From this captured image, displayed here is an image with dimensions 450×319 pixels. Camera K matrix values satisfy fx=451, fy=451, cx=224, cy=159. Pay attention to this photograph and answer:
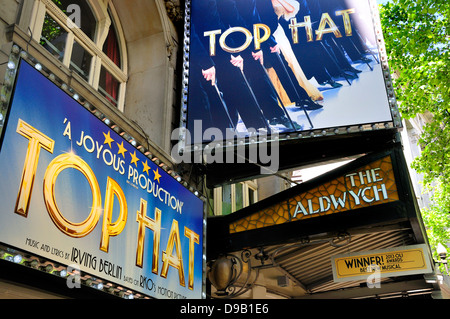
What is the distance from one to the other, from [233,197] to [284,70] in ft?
15.5

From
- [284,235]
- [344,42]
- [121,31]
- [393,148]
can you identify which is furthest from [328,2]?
[284,235]

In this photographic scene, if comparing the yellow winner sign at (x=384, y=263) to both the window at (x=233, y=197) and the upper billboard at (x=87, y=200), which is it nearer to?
the upper billboard at (x=87, y=200)

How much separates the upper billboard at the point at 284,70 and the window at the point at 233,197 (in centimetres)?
320

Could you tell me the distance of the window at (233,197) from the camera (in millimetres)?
11883

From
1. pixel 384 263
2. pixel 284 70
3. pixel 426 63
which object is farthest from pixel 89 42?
pixel 426 63

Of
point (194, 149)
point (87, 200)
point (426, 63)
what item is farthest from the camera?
point (426, 63)

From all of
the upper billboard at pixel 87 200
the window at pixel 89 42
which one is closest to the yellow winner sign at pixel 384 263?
the upper billboard at pixel 87 200

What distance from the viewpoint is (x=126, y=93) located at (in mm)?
9836

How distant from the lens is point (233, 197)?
1290 cm

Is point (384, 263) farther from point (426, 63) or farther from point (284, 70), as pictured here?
point (426, 63)

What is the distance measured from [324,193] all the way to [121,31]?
5.82 m

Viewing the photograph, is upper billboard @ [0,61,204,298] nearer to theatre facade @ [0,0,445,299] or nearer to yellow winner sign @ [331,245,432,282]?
theatre facade @ [0,0,445,299]

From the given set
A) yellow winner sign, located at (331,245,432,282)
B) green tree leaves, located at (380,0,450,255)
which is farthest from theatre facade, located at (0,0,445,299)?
green tree leaves, located at (380,0,450,255)
